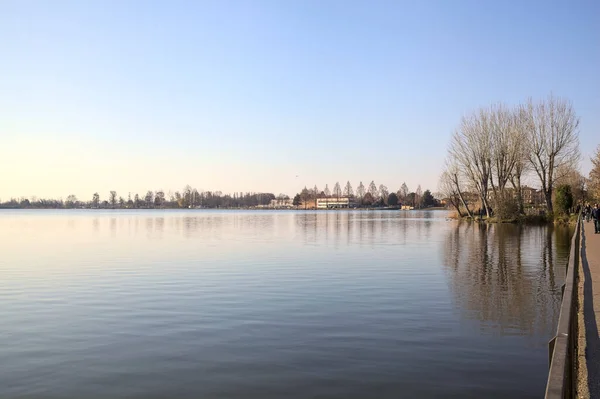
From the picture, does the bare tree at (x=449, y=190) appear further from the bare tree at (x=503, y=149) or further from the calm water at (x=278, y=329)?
the calm water at (x=278, y=329)

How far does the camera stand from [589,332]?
27.3 ft

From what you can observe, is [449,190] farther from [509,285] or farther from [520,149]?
[509,285]

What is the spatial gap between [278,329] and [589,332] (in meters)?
5.49

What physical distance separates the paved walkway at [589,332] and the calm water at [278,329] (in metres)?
0.71

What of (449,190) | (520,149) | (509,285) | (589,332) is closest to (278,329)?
(589,332)

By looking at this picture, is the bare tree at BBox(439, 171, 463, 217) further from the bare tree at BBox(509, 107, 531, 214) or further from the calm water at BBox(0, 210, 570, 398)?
the calm water at BBox(0, 210, 570, 398)

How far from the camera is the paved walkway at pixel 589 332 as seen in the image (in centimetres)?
596

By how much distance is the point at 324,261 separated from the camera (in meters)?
21.8

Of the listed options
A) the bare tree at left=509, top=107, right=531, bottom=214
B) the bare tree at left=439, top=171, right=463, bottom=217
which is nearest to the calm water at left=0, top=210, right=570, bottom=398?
the bare tree at left=509, top=107, right=531, bottom=214

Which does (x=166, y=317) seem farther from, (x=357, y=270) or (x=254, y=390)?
(x=357, y=270)

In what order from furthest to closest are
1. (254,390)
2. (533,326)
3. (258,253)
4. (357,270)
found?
(258,253)
(357,270)
(533,326)
(254,390)

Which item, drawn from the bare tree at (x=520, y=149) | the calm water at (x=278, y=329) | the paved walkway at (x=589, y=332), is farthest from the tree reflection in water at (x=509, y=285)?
the bare tree at (x=520, y=149)

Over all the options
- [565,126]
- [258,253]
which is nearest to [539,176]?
[565,126]

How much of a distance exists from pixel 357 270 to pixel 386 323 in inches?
326
